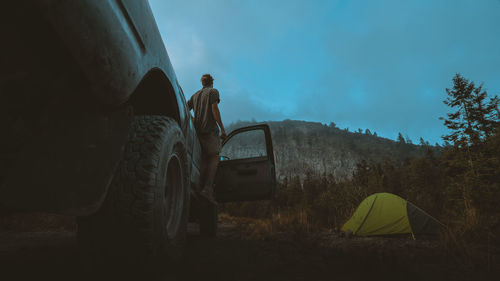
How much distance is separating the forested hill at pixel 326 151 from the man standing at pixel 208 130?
7819 centimetres

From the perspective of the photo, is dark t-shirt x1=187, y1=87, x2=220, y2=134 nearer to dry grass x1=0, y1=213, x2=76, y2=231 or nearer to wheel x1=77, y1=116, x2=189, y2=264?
wheel x1=77, y1=116, x2=189, y2=264

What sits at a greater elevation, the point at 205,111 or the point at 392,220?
the point at 205,111

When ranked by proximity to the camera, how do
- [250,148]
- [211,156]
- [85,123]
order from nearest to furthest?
[85,123]
[211,156]
[250,148]

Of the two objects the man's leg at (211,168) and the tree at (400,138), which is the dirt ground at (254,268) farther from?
the tree at (400,138)

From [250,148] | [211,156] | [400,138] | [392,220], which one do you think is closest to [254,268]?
[211,156]

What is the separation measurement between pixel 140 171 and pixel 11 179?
0.53m

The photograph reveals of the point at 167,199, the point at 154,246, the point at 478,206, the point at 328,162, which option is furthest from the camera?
the point at 328,162

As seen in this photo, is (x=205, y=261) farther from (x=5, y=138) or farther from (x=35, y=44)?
(x=35, y=44)

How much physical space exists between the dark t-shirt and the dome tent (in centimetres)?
465

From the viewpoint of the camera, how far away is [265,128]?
412 centimetres

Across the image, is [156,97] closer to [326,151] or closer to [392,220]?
[392,220]

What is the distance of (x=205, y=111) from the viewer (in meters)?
3.28

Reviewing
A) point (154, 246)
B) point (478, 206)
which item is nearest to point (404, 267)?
point (154, 246)

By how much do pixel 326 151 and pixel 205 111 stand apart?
112 metres
